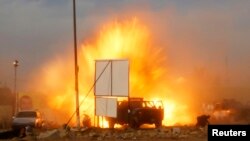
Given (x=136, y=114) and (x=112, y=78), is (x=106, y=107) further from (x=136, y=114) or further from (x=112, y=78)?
(x=136, y=114)

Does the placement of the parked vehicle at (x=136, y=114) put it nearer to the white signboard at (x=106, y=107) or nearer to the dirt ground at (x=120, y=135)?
the white signboard at (x=106, y=107)

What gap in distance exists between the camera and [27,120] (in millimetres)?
37375

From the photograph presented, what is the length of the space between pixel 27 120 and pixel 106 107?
342 inches

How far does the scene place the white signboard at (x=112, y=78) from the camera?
29828 millimetres

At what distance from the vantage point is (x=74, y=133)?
2866 cm

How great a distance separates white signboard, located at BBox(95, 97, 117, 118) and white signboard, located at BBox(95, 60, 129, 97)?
1.21ft

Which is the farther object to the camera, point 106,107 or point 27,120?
point 27,120

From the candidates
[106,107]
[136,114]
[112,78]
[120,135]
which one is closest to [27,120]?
[106,107]

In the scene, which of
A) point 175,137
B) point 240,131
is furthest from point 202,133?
point 240,131

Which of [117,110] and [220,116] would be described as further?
[220,116]

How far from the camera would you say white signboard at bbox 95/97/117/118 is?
30.5 meters

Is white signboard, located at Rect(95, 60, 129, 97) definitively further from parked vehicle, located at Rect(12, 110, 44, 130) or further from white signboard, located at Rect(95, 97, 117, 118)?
parked vehicle, located at Rect(12, 110, 44, 130)

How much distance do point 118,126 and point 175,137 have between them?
8565 millimetres

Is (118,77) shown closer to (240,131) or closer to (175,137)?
(175,137)
